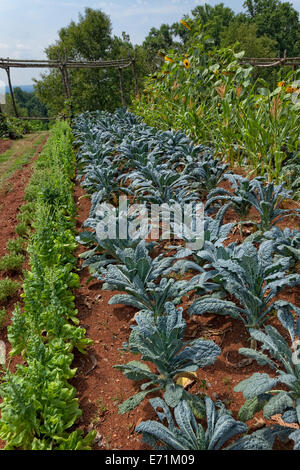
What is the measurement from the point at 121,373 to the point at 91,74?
25374mm

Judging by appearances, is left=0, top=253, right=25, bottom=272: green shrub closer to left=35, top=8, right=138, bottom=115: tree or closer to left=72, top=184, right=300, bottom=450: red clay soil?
left=72, top=184, right=300, bottom=450: red clay soil

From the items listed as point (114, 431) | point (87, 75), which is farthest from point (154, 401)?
point (87, 75)

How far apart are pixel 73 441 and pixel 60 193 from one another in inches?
122

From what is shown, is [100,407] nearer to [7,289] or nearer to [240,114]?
[7,289]

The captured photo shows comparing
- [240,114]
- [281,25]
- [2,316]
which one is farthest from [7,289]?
[281,25]

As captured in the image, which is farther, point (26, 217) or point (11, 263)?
point (26, 217)

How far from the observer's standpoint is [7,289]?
2850 mm

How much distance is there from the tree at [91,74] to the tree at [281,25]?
2356 centimetres

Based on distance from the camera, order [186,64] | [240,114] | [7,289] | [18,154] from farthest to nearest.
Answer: [18,154], [186,64], [240,114], [7,289]

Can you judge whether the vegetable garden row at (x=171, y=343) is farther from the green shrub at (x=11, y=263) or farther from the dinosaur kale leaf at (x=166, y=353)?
the green shrub at (x=11, y=263)

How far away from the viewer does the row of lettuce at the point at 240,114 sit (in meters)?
3.54

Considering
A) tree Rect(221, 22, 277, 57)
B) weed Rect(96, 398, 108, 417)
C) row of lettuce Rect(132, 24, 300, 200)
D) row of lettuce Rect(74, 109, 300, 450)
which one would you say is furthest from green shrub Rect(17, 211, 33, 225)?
tree Rect(221, 22, 277, 57)

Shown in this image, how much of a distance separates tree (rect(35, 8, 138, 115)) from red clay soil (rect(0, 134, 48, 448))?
18865 millimetres

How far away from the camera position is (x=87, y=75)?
2366 centimetres
